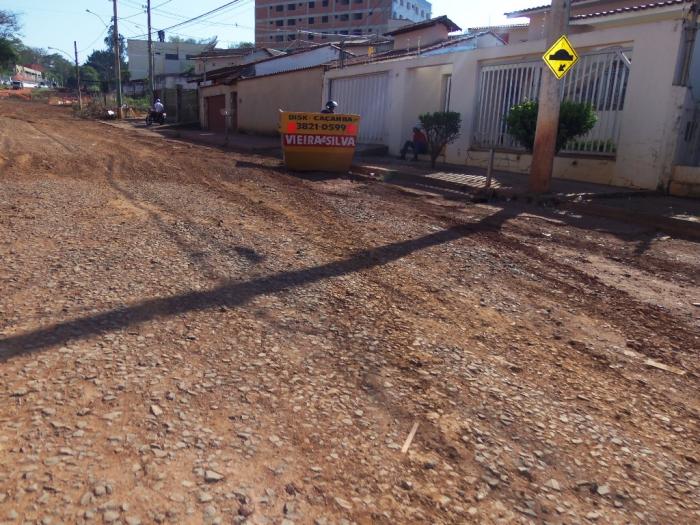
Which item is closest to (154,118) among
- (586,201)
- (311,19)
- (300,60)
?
(300,60)

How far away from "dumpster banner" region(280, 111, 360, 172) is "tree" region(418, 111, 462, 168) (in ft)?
6.43

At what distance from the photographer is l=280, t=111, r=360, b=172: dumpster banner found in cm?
1155

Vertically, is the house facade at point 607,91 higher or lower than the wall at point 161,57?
lower

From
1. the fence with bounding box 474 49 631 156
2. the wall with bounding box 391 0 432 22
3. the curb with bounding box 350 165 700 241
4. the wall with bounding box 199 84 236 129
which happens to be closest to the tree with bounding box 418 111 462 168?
the fence with bounding box 474 49 631 156

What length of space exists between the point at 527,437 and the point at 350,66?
18409 mm

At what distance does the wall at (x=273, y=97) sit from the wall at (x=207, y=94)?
1.96 m

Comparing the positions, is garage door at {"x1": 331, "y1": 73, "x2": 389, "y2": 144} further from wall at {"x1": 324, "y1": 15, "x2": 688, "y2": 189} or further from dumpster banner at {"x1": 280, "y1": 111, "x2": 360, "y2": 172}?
dumpster banner at {"x1": 280, "y1": 111, "x2": 360, "y2": 172}

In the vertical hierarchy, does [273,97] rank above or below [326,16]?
below

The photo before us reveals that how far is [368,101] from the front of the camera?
1842cm

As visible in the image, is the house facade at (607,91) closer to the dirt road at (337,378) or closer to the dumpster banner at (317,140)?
the dumpster banner at (317,140)

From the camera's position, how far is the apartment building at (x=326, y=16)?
74.4 meters

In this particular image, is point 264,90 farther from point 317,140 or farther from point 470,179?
point 470,179

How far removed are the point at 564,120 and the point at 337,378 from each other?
8.67 meters

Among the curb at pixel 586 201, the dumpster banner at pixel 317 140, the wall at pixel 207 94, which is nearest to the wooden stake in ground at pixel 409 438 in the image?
the curb at pixel 586 201
